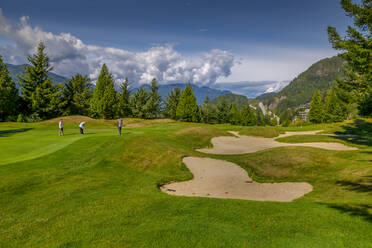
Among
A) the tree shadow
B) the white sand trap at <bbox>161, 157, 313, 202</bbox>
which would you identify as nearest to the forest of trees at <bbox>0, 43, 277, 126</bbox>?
the white sand trap at <bbox>161, 157, 313, 202</bbox>

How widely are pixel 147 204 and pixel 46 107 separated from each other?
53.2 metres

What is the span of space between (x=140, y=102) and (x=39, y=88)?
1169 inches

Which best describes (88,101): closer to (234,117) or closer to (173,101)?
(173,101)

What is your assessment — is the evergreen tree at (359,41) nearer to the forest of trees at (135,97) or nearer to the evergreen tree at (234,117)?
the forest of trees at (135,97)

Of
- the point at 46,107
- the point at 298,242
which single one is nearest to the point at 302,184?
the point at 298,242

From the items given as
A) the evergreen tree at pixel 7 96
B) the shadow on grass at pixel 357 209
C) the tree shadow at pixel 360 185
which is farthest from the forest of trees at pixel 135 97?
the shadow on grass at pixel 357 209

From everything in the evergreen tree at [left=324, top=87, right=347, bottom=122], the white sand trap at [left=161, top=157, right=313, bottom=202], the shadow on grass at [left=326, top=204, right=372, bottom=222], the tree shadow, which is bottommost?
the white sand trap at [left=161, top=157, right=313, bottom=202]

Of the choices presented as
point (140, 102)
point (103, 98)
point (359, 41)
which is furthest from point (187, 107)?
point (359, 41)

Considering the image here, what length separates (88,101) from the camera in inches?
2579

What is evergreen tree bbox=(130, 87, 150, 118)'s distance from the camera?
70.8m

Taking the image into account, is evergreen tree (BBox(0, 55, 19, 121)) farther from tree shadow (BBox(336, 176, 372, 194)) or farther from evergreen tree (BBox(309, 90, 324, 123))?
evergreen tree (BBox(309, 90, 324, 123))

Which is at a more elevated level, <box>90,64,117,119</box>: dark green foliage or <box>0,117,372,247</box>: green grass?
<box>90,64,117,119</box>: dark green foliage

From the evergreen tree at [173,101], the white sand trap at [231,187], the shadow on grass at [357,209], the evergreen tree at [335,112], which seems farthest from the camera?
the evergreen tree at [335,112]

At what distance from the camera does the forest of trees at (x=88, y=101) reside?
46900 mm
